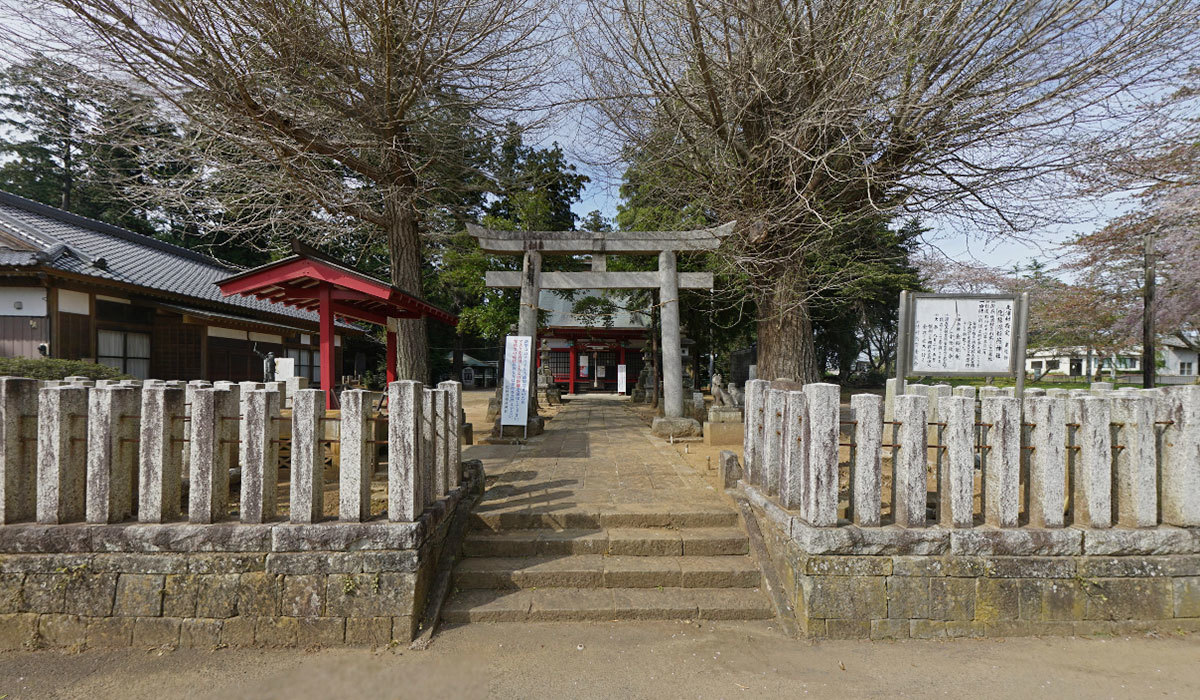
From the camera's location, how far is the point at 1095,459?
3270 millimetres

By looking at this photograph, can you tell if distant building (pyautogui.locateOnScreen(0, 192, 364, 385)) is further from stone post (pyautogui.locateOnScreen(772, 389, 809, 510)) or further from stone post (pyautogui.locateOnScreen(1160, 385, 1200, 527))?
stone post (pyautogui.locateOnScreen(1160, 385, 1200, 527))

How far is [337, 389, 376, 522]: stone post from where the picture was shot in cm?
311

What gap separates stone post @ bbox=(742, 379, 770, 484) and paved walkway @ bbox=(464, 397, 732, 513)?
0.38m

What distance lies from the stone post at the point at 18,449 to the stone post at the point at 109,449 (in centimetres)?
49

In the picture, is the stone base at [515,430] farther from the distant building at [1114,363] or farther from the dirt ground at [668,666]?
the distant building at [1114,363]

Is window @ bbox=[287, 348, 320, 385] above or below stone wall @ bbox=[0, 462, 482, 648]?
above

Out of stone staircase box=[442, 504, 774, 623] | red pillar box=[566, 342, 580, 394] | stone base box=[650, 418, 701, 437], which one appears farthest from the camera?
red pillar box=[566, 342, 580, 394]

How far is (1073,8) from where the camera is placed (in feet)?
18.4

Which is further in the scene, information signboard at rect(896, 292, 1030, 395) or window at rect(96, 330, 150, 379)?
window at rect(96, 330, 150, 379)

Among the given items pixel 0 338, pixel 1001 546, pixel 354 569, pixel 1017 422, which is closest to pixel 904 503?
pixel 1001 546

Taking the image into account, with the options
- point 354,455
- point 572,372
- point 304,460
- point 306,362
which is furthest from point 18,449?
point 572,372

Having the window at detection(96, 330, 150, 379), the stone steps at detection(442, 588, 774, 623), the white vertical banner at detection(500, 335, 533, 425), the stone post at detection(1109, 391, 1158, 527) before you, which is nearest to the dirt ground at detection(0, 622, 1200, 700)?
the stone steps at detection(442, 588, 774, 623)

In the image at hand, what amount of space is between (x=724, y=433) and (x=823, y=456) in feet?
16.2

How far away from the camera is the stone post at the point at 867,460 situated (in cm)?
320
